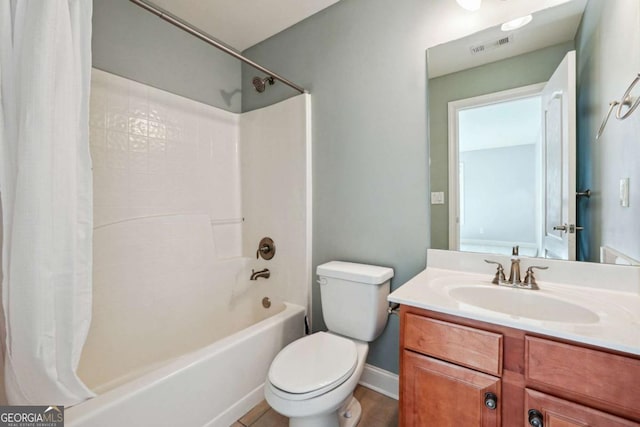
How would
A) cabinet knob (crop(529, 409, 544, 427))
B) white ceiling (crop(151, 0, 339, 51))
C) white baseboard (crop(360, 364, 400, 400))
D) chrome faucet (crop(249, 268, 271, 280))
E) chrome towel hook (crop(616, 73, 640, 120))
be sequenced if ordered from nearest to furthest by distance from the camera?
cabinet knob (crop(529, 409, 544, 427)), chrome towel hook (crop(616, 73, 640, 120)), white baseboard (crop(360, 364, 400, 400)), white ceiling (crop(151, 0, 339, 51)), chrome faucet (crop(249, 268, 271, 280))

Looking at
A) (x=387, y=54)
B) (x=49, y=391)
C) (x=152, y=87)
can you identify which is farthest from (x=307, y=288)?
(x=152, y=87)

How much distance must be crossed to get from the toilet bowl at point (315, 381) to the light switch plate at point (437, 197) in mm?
837

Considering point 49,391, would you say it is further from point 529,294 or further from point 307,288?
point 529,294

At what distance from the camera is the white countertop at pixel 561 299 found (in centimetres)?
74

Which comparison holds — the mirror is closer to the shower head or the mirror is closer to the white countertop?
the white countertop

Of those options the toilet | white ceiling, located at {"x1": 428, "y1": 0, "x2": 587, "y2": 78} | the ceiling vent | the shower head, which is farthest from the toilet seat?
the shower head

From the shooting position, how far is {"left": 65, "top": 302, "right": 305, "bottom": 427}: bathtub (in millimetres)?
997

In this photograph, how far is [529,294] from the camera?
110cm

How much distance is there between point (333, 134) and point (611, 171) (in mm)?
1304

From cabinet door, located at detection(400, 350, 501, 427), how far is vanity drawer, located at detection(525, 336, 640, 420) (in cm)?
13

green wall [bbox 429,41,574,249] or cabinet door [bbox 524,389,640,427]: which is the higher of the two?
green wall [bbox 429,41,574,249]

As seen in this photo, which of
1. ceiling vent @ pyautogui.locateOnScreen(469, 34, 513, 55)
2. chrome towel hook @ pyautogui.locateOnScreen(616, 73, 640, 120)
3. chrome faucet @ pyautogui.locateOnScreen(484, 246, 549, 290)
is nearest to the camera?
chrome towel hook @ pyautogui.locateOnScreen(616, 73, 640, 120)

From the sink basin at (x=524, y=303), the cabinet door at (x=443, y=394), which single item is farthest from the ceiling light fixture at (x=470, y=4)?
the cabinet door at (x=443, y=394)

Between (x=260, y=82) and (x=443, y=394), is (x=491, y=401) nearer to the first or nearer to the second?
(x=443, y=394)
